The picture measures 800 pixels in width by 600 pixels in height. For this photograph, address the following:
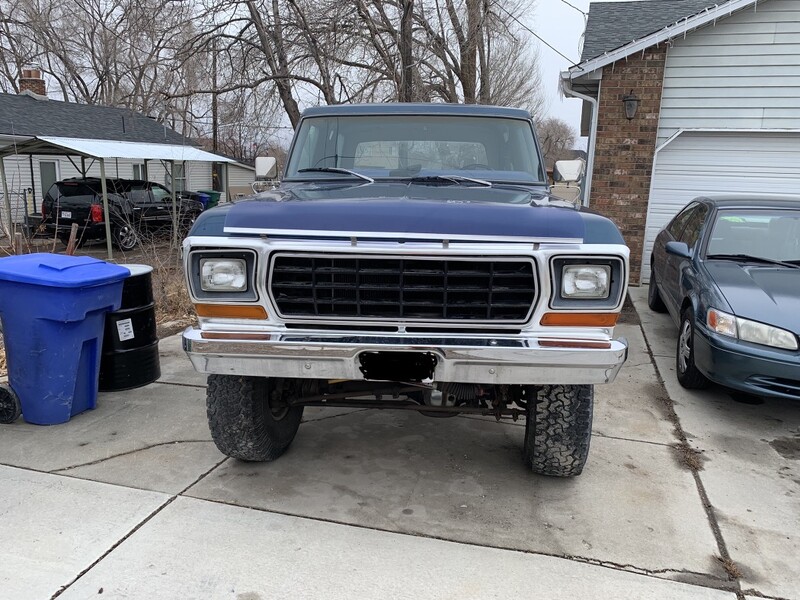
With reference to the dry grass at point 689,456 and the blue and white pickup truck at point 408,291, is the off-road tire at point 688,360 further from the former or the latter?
the blue and white pickup truck at point 408,291

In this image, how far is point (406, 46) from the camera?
1051 cm

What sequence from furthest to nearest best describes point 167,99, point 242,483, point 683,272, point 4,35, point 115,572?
point 4,35 → point 167,99 → point 683,272 → point 242,483 → point 115,572

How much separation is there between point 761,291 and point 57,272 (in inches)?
199

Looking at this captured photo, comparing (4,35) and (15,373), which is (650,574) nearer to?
(15,373)

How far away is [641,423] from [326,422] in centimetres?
232

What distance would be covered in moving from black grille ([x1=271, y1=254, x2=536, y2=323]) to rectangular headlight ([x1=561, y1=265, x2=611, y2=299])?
0.50 ft

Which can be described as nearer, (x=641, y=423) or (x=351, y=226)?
(x=351, y=226)

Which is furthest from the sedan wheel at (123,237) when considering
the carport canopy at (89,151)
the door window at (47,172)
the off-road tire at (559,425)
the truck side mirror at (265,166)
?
the off-road tire at (559,425)

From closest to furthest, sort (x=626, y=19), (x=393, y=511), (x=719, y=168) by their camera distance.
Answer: (x=393, y=511), (x=719, y=168), (x=626, y=19)

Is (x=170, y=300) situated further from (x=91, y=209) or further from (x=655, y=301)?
(x=91, y=209)

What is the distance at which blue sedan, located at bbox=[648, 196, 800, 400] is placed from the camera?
14.5 ft

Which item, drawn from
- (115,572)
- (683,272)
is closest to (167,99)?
(683,272)

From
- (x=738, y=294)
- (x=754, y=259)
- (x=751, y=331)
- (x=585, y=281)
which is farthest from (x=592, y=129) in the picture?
(x=585, y=281)

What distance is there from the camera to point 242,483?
356cm
